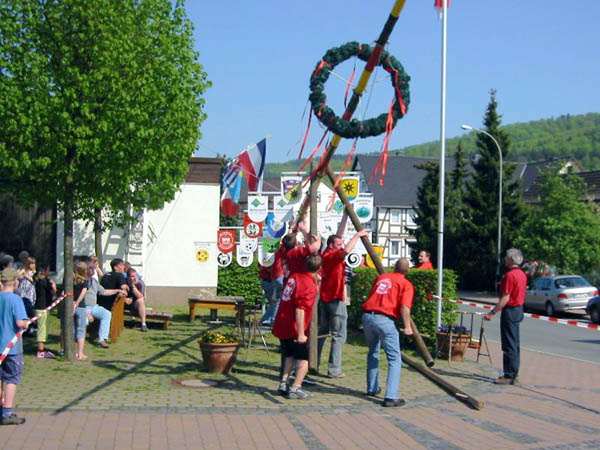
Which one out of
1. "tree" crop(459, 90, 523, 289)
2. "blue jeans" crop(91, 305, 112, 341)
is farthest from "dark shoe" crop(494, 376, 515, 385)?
"tree" crop(459, 90, 523, 289)

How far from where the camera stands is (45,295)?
48.4 feet

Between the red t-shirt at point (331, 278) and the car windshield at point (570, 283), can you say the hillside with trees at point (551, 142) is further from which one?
the red t-shirt at point (331, 278)

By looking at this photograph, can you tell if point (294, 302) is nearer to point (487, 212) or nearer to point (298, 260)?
point (298, 260)

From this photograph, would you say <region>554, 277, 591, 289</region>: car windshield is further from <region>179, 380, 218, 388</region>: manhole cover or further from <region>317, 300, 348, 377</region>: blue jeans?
<region>179, 380, 218, 388</region>: manhole cover

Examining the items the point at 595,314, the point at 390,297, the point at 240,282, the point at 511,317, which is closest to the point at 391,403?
the point at 390,297

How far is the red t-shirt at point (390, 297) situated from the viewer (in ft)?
31.0

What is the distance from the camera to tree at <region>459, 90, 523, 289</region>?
4584cm

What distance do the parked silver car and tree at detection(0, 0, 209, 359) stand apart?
20.9 meters

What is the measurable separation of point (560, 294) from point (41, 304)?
20.4 m

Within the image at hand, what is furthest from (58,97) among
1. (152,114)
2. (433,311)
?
(433,311)

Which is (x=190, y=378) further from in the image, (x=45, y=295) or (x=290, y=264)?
(x=45, y=295)

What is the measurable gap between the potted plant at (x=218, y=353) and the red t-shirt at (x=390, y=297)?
7.31 ft

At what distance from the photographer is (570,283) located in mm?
29891

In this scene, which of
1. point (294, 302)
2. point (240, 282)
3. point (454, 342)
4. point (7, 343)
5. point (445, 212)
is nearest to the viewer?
point (7, 343)
